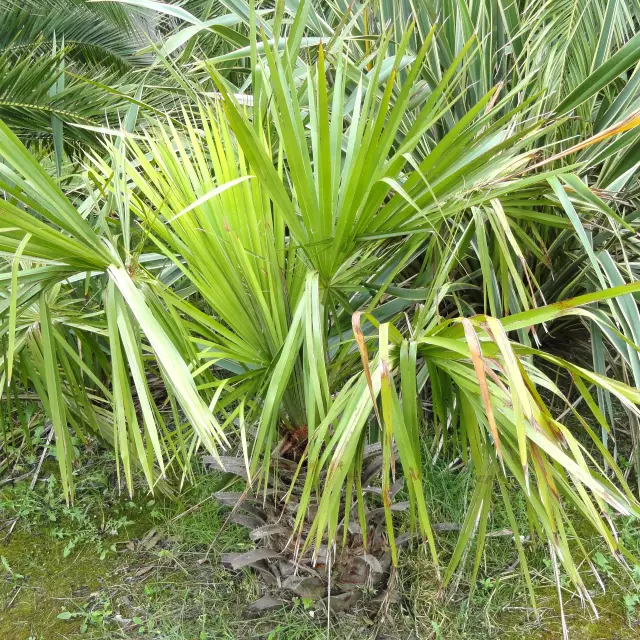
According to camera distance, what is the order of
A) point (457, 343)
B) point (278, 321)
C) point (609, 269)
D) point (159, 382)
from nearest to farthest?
point (457, 343)
point (278, 321)
point (609, 269)
point (159, 382)

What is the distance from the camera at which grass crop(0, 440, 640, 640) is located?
1591 millimetres

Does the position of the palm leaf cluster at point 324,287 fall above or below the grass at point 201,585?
above

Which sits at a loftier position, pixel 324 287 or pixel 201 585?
pixel 324 287

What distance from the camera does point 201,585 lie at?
1.76m

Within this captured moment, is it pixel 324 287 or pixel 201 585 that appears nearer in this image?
pixel 324 287

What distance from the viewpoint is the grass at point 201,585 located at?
5.22ft

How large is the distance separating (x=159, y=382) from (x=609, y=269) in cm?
174

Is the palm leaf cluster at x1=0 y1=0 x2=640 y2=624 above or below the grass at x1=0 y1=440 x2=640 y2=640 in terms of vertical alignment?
above

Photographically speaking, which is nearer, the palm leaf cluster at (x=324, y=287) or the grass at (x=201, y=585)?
the palm leaf cluster at (x=324, y=287)

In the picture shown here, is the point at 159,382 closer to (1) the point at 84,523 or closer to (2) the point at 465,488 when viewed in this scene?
(1) the point at 84,523

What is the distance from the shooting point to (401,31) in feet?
6.74

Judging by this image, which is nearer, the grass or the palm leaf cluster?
the palm leaf cluster

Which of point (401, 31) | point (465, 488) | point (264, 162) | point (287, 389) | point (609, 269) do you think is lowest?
point (465, 488)

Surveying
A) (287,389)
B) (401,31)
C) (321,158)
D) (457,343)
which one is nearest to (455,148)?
(321,158)
